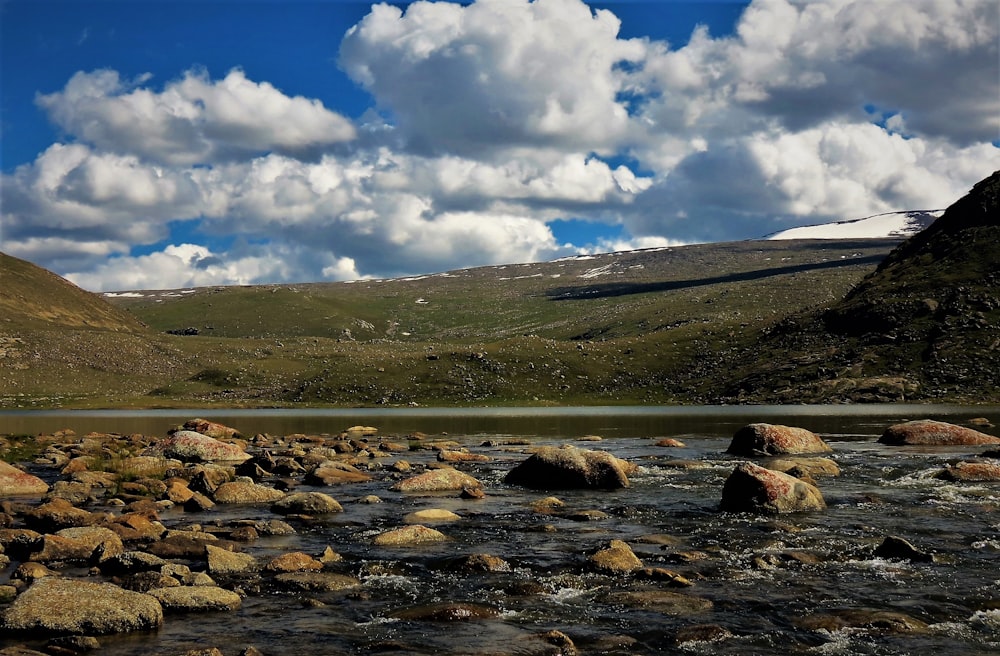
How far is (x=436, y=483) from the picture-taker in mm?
42250

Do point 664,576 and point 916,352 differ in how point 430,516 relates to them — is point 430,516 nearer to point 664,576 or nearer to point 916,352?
point 664,576

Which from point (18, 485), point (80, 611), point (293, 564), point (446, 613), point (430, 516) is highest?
point (80, 611)

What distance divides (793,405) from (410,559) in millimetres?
154653

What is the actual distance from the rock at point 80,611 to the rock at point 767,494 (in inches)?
931

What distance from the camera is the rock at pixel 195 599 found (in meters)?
19.2

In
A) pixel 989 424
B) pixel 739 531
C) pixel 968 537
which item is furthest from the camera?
pixel 989 424

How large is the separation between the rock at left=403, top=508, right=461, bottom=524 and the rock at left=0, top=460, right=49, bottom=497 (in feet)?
71.3

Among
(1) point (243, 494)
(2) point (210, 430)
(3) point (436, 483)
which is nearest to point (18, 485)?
(1) point (243, 494)

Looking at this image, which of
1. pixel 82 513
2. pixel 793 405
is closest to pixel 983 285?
pixel 793 405

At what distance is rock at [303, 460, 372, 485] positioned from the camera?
150ft

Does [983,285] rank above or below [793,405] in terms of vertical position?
above

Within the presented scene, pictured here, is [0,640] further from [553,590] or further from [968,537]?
[968,537]

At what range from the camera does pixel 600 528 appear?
98.5 ft

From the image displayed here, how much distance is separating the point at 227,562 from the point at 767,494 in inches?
847
